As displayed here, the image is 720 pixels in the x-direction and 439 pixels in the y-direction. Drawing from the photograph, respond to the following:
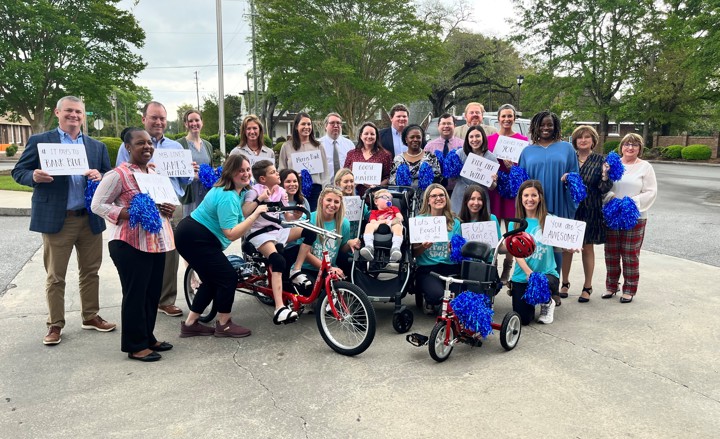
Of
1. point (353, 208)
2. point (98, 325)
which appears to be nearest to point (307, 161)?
point (353, 208)

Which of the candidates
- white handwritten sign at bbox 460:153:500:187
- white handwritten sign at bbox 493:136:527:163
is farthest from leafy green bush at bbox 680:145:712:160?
white handwritten sign at bbox 460:153:500:187

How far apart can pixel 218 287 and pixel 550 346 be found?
2895 millimetres

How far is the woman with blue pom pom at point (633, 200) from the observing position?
5320 millimetres

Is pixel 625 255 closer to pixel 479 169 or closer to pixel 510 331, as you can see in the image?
pixel 479 169

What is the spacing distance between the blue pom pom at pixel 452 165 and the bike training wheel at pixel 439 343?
2.06 metres

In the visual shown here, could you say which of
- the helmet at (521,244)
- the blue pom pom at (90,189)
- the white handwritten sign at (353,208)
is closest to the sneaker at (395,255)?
the white handwritten sign at (353,208)

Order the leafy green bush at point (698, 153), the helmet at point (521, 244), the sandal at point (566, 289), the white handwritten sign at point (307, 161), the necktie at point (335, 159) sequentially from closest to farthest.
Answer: the helmet at point (521, 244)
the sandal at point (566, 289)
the white handwritten sign at point (307, 161)
the necktie at point (335, 159)
the leafy green bush at point (698, 153)

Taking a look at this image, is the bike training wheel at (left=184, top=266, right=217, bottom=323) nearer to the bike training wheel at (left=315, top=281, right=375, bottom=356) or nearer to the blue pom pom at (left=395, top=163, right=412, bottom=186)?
the bike training wheel at (left=315, top=281, right=375, bottom=356)

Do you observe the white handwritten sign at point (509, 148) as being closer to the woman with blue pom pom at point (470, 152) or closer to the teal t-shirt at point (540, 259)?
the woman with blue pom pom at point (470, 152)

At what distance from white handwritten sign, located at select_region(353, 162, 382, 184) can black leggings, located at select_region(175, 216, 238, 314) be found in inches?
75.6

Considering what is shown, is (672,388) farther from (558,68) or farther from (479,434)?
(558,68)

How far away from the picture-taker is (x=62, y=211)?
4.14m

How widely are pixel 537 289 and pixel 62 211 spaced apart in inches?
163

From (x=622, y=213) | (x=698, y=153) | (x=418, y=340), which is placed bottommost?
(x=418, y=340)
